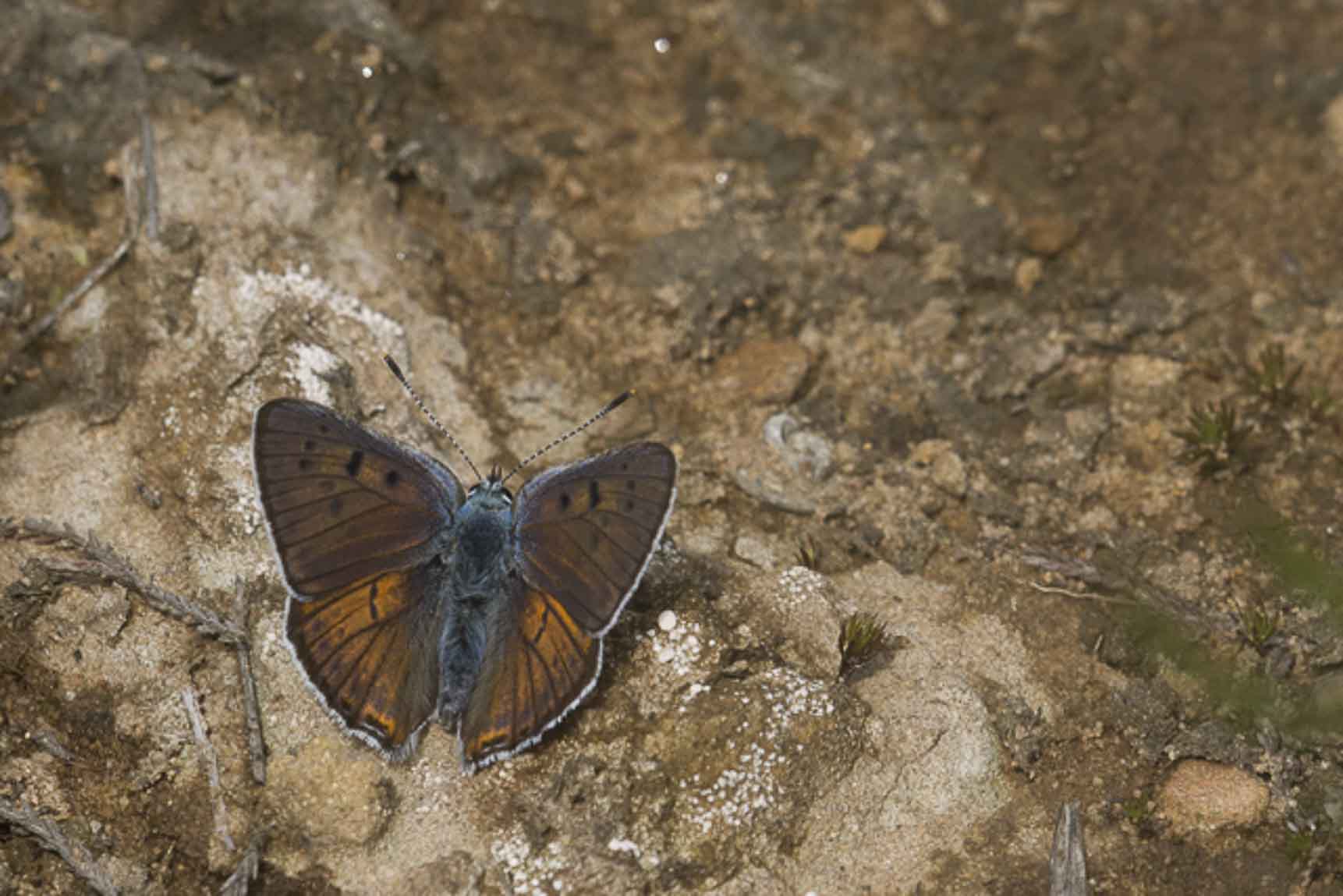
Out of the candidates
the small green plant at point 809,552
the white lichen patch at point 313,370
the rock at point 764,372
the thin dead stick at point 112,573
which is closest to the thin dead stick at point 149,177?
the white lichen patch at point 313,370

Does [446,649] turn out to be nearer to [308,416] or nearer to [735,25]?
[308,416]

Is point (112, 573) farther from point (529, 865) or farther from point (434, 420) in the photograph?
point (529, 865)

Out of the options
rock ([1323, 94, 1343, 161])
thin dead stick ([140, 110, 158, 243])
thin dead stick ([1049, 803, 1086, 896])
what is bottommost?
thin dead stick ([1049, 803, 1086, 896])

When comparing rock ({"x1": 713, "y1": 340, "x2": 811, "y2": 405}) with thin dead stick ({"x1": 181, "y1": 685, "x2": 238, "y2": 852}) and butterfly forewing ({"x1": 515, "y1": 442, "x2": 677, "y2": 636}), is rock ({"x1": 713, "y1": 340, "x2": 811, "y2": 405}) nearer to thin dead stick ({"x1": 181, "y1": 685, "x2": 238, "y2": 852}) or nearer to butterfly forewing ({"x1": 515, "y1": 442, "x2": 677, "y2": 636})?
butterfly forewing ({"x1": 515, "y1": 442, "x2": 677, "y2": 636})

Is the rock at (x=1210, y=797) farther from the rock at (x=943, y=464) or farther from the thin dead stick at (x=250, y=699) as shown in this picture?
the thin dead stick at (x=250, y=699)

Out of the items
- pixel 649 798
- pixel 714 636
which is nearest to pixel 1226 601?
pixel 714 636

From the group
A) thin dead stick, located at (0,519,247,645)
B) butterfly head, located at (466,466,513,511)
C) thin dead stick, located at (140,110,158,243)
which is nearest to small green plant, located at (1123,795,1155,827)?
butterfly head, located at (466,466,513,511)
